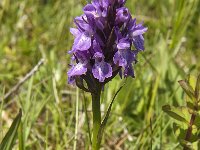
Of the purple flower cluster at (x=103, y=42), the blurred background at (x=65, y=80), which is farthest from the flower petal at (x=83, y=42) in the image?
the blurred background at (x=65, y=80)

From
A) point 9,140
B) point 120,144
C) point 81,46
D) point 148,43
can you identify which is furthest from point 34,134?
point 148,43

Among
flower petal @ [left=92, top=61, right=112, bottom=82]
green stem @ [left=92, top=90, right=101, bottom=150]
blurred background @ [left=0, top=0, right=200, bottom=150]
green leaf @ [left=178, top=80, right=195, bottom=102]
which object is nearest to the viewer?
flower petal @ [left=92, top=61, right=112, bottom=82]

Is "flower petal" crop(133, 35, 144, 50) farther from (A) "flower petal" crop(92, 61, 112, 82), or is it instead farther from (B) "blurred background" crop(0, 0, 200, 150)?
(B) "blurred background" crop(0, 0, 200, 150)

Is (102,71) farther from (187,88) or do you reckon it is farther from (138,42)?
(187,88)

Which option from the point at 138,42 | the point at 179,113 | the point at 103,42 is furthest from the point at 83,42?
the point at 179,113

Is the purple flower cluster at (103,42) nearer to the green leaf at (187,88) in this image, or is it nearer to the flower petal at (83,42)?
the flower petal at (83,42)

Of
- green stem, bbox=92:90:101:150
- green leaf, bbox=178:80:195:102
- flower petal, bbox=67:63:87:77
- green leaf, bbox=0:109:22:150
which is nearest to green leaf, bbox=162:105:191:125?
green leaf, bbox=178:80:195:102

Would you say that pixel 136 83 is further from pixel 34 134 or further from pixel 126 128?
pixel 34 134

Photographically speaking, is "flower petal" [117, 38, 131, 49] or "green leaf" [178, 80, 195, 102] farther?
"green leaf" [178, 80, 195, 102]
